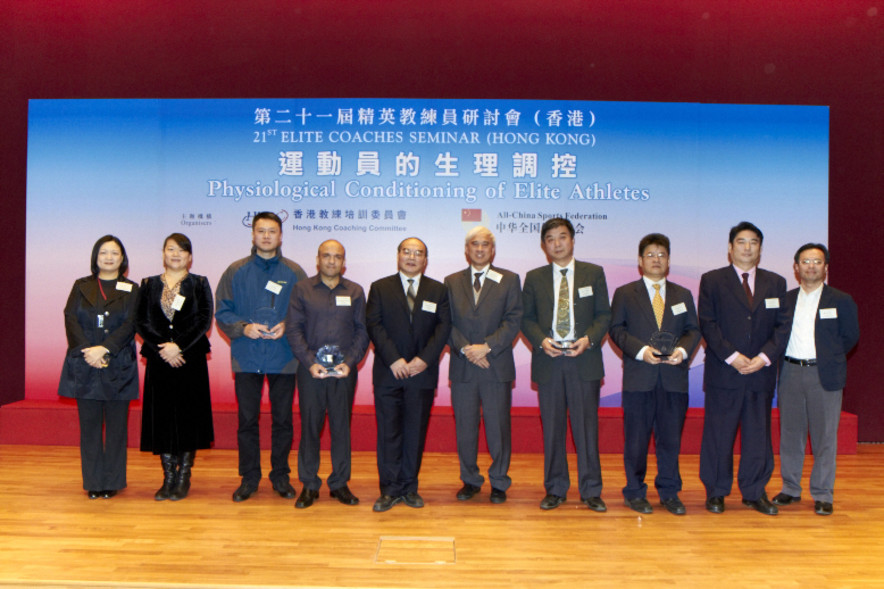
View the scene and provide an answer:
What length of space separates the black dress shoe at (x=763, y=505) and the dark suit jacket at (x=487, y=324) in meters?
1.61

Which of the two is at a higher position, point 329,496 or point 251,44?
point 251,44

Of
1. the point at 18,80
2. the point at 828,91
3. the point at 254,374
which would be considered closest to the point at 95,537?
the point at 254,374

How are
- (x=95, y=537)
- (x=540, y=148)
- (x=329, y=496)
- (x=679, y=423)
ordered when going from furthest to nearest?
1. (x=540, y=148)
2. (x=329, y=496)
3. (x=679, y=423)
4. (x=95, y=537)

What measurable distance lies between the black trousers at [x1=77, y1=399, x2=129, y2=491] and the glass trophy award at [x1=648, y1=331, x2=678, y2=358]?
3242 millimetres

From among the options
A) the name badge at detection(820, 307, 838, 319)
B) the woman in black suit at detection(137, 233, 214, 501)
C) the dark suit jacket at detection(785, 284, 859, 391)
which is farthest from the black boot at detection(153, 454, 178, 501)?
the name badge at detection(820, 307, 838, 319)

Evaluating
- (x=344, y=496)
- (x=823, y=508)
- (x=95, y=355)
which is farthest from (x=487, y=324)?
(x=95, y=355)

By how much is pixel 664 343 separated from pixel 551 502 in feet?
3.77

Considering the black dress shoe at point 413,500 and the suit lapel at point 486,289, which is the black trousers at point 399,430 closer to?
the black dress shoe at point 413,500

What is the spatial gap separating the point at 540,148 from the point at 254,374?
3.14 m

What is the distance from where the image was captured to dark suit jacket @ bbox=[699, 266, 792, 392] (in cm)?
391

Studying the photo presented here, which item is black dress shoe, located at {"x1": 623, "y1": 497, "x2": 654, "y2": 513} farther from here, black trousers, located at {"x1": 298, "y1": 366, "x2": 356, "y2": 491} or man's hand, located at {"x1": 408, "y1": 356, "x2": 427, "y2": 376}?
black trousers, located at {"x1": 298, "y1": 366, "x2": 356, "y2": 491}

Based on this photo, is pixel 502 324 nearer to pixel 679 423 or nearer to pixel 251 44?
pixel 679 423

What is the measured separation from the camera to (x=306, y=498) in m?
3.98

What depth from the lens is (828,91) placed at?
594 cm
